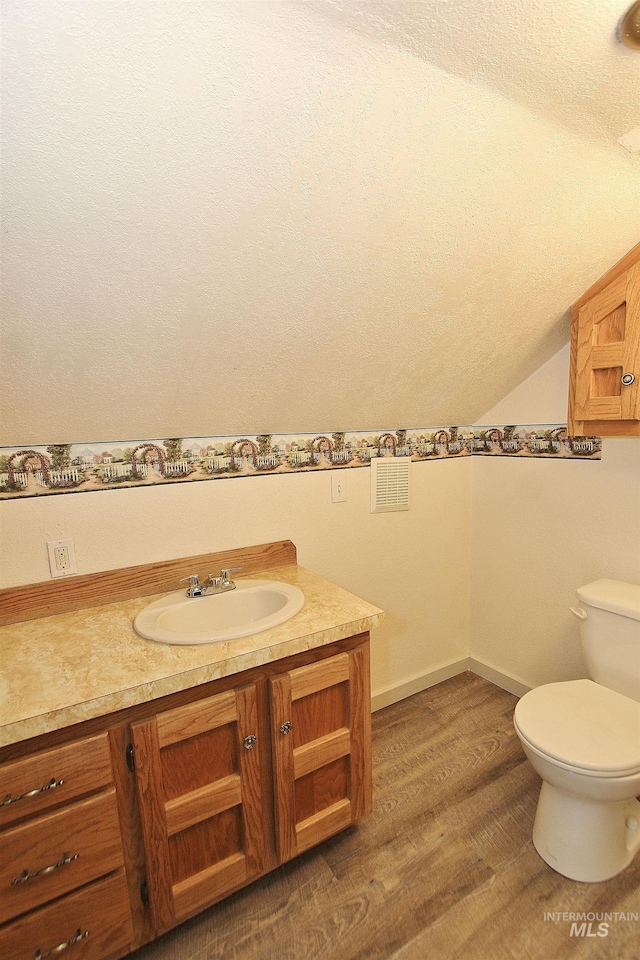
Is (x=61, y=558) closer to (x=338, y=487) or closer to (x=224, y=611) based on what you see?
(x=224, y=611)

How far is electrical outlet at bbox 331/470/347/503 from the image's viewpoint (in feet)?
6.50

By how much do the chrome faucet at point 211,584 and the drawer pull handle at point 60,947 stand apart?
2.69ft

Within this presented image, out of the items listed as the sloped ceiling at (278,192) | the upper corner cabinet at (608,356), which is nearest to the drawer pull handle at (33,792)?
the sloped ceiling at (278,192)

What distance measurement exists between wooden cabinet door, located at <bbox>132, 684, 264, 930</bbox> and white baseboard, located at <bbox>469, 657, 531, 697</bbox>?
1.51 meters

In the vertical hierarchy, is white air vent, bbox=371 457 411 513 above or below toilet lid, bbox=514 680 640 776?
above

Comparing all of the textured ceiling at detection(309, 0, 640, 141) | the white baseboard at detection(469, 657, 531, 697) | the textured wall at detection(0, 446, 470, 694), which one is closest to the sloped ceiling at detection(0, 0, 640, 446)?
the textured ceiling at detection(309, 0, 640, 141)

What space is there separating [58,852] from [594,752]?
1401 mm

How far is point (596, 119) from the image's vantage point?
115cm

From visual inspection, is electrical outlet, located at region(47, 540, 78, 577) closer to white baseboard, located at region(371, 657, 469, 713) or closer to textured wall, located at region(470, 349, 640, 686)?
white baseboard, located at region(371, 657, 469, 713)

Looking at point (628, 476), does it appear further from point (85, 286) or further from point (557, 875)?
point (85, 286)

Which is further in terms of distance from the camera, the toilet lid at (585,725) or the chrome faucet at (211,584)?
the chrome faucet at (211,584)

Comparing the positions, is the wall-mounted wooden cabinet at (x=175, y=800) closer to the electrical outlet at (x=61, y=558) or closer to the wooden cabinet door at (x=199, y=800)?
the wooden cabinet door at (x=199, y=800)

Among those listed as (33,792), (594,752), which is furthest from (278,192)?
(594,752)

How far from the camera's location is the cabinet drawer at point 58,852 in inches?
39.0
